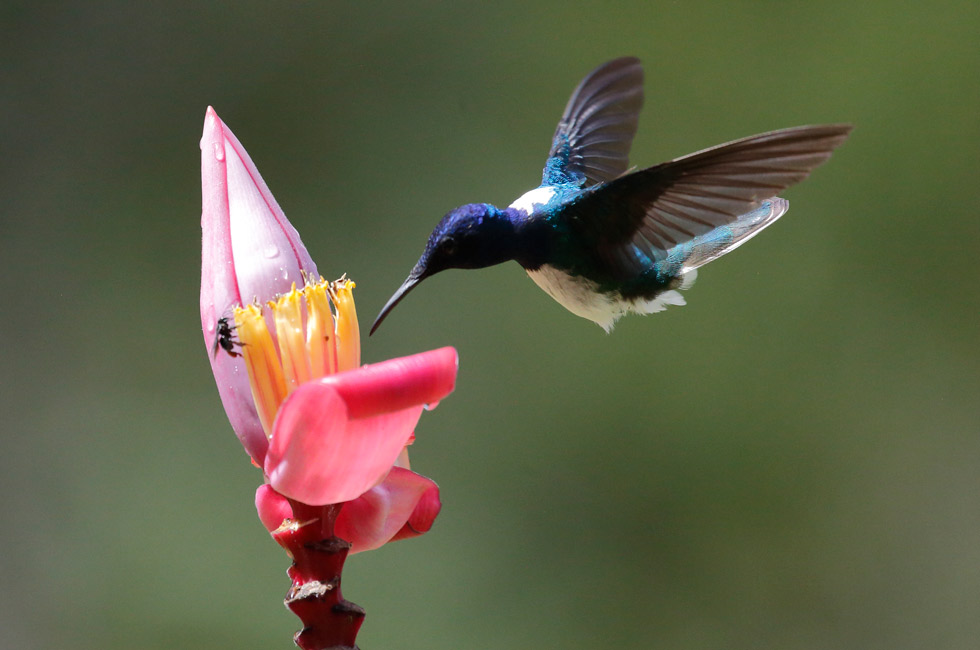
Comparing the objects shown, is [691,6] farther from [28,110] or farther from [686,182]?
[686,182]

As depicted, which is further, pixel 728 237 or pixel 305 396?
pixel 728 237

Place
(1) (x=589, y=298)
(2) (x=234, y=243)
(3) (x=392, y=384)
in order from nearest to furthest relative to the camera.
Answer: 1. (3) (x=392, y=384)
2. (2) (x=234, y=243)
3. (1) (x=589, y=298)

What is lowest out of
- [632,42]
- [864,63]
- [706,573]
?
[706,573]

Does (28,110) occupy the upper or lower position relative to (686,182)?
upper

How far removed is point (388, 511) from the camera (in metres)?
0.34

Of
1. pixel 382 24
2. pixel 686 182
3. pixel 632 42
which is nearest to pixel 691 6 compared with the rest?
pixel 632 42

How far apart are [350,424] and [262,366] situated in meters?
0.08

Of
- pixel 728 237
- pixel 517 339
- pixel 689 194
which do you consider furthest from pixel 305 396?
pixel 517 339

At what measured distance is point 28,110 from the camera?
176 centimetres

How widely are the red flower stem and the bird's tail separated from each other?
42 cm

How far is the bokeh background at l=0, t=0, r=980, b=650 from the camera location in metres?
1.60

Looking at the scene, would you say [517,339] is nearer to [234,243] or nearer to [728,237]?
[728,237]

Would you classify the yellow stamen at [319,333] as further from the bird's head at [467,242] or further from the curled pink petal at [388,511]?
the bird's head at [467,242]

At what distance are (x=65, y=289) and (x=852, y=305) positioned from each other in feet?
4.65
